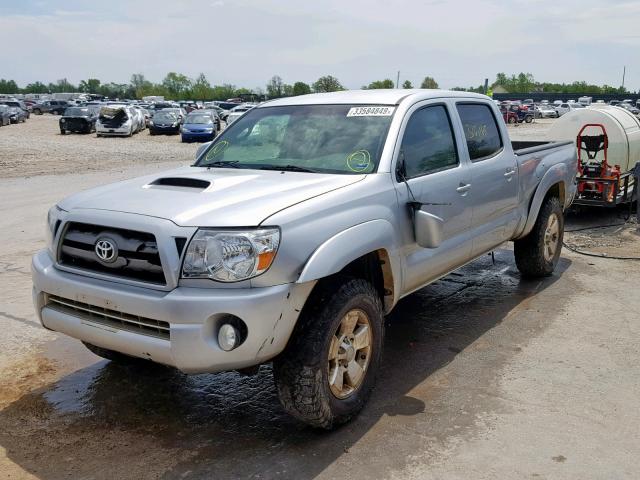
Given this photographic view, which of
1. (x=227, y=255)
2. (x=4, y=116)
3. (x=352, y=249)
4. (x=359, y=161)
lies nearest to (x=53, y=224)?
(x=227, y=255)

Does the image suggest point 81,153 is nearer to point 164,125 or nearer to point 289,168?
point 164,125

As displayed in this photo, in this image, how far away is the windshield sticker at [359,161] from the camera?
4070 millimetres

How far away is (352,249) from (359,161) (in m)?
0.87

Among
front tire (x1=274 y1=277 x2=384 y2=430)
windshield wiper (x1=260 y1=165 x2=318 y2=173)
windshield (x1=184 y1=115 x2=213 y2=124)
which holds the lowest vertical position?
front tire (x1=274 y1=277 x2=384 y2=430)

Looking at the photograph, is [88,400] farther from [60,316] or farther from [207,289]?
[207,289]

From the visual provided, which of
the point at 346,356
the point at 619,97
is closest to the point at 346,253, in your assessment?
the point at 346,356

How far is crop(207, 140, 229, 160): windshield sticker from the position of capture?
484 cm

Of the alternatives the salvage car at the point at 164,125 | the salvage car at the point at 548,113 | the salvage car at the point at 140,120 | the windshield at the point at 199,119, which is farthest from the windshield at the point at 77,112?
the salvage car at the point at 548,113

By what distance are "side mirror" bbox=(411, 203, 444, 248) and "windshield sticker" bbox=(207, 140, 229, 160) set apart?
1627 mm

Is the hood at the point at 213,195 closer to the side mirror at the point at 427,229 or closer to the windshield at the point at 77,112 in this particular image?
the side mirror at the point at 427,229

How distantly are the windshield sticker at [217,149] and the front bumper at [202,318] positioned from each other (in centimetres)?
176

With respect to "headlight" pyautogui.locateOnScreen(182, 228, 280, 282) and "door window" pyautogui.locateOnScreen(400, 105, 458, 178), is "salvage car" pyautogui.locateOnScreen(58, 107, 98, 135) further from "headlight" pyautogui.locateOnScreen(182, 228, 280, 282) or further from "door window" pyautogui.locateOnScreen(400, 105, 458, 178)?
"headlight" pyautogui.locateOnScreen(182, 228, 280, 282)

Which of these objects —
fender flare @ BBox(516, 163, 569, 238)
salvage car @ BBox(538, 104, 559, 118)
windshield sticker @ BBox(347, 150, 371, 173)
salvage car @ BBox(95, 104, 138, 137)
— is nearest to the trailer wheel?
fender flare @ BBox(516, 163, 569, 238)

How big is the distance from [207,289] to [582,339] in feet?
10.6
